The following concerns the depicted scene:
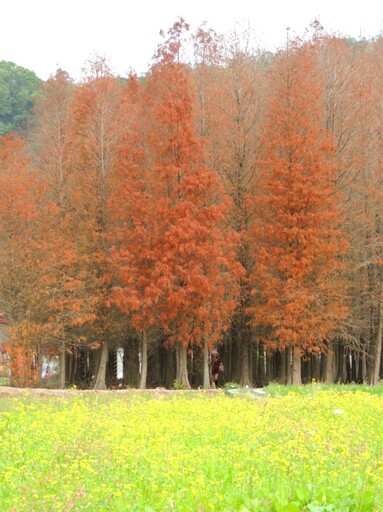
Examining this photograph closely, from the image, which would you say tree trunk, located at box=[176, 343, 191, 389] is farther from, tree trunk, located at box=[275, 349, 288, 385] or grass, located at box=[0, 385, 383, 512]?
grass, located at box=[0, 385, 383, 512]

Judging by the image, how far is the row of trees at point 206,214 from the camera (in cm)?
3059

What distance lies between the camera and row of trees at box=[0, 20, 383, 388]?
30.6 meters

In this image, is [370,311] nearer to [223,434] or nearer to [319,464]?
[223,434]

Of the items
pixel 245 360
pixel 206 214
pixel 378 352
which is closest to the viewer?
pixel 206 214

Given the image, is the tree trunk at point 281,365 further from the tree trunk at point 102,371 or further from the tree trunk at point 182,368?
the tree trunk at point 102,371

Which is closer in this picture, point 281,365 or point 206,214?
point 206,214

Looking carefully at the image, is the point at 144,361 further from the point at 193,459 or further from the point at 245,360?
the point at 193,459

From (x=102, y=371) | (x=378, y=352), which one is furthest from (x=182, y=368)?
(x=378, y=352)

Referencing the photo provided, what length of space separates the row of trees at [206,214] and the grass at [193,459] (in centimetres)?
1394

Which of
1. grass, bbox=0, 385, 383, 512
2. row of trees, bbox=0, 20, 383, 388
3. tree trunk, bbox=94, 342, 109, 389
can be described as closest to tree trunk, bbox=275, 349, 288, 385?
row of trees, bbox=0, 20, 383, 388

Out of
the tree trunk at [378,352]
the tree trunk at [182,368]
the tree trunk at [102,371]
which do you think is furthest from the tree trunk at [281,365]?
the tree trunk at [102,371]

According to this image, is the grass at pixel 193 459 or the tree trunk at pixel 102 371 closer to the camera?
the grass at pixel 193 459

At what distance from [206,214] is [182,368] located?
6.09 meters

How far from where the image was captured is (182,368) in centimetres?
3125
